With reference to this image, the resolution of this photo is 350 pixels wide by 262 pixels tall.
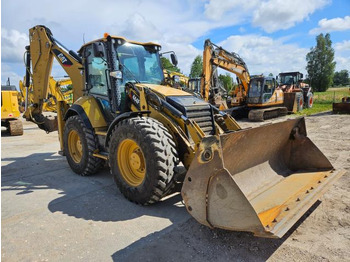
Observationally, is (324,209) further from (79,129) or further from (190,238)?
(79,129)

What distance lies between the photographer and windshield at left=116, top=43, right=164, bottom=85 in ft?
16.0

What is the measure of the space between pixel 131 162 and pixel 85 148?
4.97 ft

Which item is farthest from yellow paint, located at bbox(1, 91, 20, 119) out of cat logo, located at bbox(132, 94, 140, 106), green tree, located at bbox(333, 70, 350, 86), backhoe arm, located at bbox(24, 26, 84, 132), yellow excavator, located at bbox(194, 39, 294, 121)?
green tree, located at bbox(333, 70, 350, 86)

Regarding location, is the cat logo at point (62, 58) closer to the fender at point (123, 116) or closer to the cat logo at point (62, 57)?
the cat logo at point (62, 57)

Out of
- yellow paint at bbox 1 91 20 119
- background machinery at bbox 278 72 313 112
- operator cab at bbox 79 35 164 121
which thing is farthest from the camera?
background machinery at bbox 278 72 313 112

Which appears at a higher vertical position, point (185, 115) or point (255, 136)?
point (185, 115)

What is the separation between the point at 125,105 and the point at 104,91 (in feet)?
2.04

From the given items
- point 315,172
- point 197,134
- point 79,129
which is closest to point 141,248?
point 197,134

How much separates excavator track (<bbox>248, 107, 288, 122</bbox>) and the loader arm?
6.91 feet

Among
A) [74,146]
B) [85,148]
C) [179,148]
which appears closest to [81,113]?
[85,148]

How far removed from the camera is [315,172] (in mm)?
3977

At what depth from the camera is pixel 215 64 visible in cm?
1213

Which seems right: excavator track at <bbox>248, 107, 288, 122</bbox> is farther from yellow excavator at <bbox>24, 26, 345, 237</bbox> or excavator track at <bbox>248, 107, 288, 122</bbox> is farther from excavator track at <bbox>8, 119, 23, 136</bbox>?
excavator track at <bbox>8, 119, 23, 136</bbox>

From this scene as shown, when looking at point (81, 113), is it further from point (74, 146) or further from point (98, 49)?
point (98, 49)
